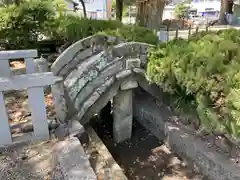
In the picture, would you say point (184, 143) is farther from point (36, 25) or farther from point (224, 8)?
point (224, 8)

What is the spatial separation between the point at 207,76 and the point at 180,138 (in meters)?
1.28

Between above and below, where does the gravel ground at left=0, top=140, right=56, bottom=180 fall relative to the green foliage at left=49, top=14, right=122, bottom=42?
below

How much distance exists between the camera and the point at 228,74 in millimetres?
2775

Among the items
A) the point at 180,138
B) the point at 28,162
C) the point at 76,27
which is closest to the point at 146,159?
the point at 180,138

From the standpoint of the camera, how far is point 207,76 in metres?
2.98

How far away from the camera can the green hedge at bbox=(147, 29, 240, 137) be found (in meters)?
2.71

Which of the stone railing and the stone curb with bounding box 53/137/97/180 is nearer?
the stone curb with bounding box 53/137/97/180

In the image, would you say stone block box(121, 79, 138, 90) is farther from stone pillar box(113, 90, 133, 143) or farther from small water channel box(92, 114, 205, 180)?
small water channel box(92, 114, 205, 180)

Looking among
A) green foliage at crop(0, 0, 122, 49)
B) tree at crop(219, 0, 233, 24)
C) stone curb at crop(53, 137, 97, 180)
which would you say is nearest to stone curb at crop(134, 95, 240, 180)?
stone curb at crop(53, 137, 97, 180)

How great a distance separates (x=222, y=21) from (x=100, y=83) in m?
19.1

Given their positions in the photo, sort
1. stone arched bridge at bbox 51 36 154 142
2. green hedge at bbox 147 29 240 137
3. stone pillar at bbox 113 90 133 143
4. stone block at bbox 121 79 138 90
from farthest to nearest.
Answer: stone pillar at bbox 113 90 133 143 < stone block at bbox 121 79 138 90 < stone arched bridge at bbox 51 36 154 142 < green hedge at bbox 147 29 240 137

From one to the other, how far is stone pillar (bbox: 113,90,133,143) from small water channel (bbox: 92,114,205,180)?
0.15 m

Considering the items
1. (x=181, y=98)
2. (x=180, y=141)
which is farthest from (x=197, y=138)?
(x=181, y=98)

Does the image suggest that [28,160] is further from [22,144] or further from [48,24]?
[48,24]
